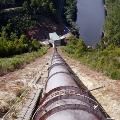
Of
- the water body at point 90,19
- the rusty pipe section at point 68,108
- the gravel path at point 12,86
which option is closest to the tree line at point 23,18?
the water body at point 90,19

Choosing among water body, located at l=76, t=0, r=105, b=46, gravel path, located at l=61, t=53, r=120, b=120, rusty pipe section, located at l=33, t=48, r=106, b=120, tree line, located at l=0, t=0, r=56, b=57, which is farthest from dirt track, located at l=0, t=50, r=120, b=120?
water body, located at l=76, t=0, r=105, b=46

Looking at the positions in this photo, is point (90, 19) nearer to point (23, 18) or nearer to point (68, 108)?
point (23, 18)

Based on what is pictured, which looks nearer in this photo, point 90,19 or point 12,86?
point 12,86

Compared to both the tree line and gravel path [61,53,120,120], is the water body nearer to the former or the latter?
the tree line

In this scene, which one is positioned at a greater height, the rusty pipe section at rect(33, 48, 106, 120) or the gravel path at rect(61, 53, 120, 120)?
the rusty pipe section at rect(33, 48, 106, 120)

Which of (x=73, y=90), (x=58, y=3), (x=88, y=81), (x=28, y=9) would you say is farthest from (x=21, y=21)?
(x=73, y=90)

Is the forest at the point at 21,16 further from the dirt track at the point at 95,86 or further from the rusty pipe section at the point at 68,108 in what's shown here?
the rusty pipe section at the point at 68,108

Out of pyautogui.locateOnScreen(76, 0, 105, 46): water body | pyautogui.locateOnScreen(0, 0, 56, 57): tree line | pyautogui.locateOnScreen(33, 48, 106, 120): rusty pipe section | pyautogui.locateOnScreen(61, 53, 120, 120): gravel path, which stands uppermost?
pyautogui.locateOnScreen(33, 48, 106, 120): rusty pipe section

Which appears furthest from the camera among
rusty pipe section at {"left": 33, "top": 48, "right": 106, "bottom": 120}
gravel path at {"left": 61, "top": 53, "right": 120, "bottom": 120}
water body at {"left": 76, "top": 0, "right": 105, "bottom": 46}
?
water body at {"left": 76, "top": 0, "right": 105, "bottom": 46}

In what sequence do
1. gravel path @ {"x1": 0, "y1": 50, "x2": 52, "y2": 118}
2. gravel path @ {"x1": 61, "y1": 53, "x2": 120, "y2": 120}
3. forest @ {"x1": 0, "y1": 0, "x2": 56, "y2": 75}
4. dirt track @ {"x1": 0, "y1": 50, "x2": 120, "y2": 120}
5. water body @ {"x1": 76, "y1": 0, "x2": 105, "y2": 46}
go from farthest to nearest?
water body @ {"x1": 76, "y1": 0, "x2": 105, "y2": 46}, forest @ {"x1": 0, "y1": 0, "x2": 56, "y2": 75}, dirt track @ {"x1": 0, "y1": 50, "x2": 120, "y2": 120}, gravel path @ {"x1": 61, "y1": 53, "x2": 120, "y2": 120}, gravel path @ {"x1": 0, "y1": 50, "x2": 52, "y2": 118}

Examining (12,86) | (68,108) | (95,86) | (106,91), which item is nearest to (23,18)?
(95,86)
